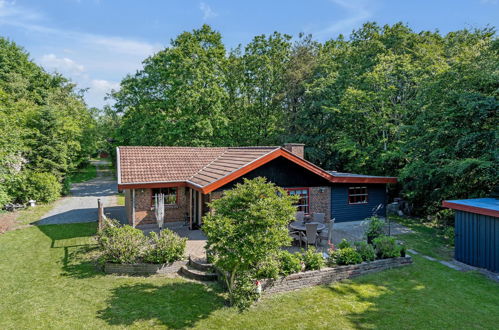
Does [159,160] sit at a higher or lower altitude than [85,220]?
higher

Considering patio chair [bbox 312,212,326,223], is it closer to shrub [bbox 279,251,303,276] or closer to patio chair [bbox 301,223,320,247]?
patio chair [bbox 301,223,320,247]

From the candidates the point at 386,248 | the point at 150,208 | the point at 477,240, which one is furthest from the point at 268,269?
the point at 150,208

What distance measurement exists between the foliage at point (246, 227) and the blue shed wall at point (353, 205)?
8.93m

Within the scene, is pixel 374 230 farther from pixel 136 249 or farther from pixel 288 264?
pixel 136 249

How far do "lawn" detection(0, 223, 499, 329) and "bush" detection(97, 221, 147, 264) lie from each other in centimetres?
60

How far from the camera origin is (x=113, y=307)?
285 inches

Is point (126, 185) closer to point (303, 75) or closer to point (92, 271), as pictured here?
point (92, 271)

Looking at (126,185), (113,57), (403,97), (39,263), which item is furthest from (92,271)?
(403,97)

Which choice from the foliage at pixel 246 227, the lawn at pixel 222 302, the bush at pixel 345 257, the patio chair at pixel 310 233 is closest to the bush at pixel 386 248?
the lawn at pixel 222 302

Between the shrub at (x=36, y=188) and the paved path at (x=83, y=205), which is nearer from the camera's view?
the paved path at (x=83, y=205)

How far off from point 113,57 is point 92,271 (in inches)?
496

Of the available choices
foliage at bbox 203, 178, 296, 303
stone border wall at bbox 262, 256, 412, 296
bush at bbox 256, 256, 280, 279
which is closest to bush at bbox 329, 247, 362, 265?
stone border wall at bbox 262, 256, 412, 296

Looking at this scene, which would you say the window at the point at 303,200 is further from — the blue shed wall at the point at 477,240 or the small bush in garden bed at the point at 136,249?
the small bush in garden bed at the point at 136,249

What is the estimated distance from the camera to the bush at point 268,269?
26.0 ft
